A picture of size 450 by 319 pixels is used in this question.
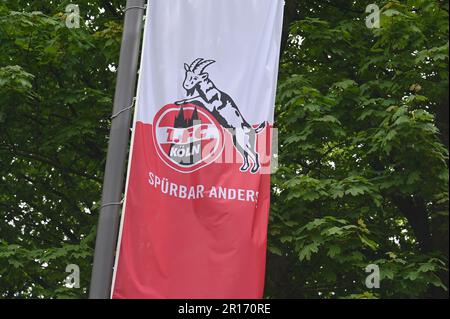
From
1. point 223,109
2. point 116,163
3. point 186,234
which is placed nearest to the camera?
point 116,163

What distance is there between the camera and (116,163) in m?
7.54

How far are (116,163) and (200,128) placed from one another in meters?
1.29

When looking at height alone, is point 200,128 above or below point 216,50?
below

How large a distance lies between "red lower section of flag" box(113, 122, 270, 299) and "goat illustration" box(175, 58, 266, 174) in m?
0.33

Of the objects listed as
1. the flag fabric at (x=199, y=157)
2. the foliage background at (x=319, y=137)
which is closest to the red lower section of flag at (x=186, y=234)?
the flag fabric at (x=199, y=157)

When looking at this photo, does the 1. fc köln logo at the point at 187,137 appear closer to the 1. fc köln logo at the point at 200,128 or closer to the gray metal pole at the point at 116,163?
the 1. fc köln logo at the point at 200,128

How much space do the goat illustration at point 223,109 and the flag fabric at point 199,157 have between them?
1cm

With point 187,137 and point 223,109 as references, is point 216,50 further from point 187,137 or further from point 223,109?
point 187,137

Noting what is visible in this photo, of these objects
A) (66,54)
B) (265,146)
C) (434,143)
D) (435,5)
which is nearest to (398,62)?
(435,5)

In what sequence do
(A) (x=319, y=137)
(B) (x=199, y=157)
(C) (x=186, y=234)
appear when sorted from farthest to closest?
(A) (x=319, y=137), (B) (x=199, y=157), (C) (x=186, y=234)

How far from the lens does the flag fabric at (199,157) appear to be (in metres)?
7.97

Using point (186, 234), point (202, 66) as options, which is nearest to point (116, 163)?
point (186, 234)

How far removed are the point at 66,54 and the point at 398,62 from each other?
486 centimetres

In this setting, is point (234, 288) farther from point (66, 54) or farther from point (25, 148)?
point (25, 148)
